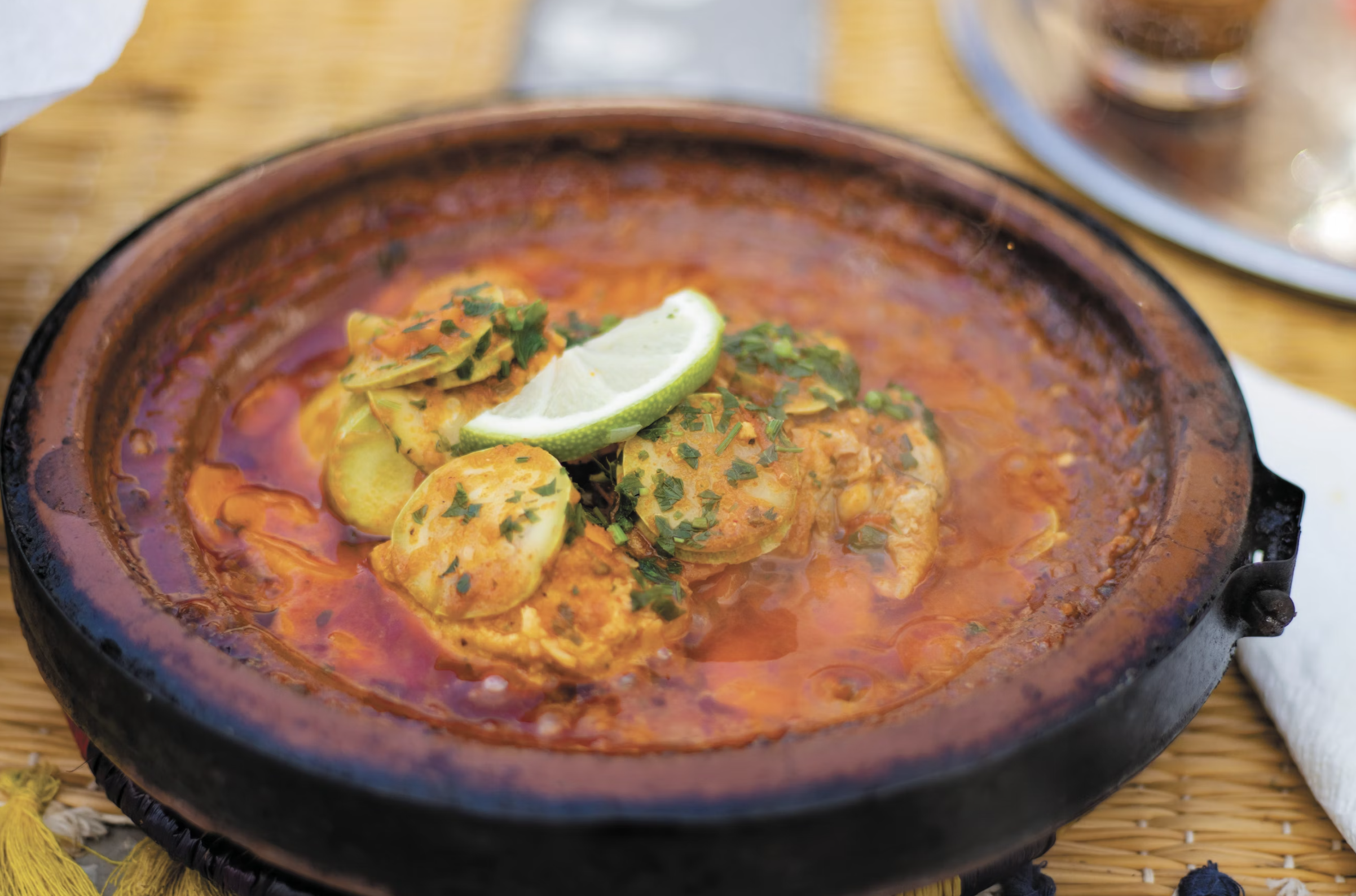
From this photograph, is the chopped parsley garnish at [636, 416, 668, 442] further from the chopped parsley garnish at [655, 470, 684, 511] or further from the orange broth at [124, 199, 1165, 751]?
the orange broth at [124, 199, 1165, 751]

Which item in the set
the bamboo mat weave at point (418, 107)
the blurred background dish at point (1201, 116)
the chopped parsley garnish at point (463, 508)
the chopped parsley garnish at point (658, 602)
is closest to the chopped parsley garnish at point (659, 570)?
the chopped parsley garnish at point (658, 602)

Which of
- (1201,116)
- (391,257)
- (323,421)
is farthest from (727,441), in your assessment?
(1201,116)

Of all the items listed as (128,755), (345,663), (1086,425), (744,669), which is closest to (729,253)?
(1086,425)

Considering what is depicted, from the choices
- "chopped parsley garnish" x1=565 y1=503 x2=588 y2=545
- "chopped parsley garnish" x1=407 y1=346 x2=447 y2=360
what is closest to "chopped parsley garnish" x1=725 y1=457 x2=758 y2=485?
"chopped parsley garnish" x1=565 y1=503 x2=588 y2=545

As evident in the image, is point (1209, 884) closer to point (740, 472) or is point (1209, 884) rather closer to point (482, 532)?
point (740, 472)

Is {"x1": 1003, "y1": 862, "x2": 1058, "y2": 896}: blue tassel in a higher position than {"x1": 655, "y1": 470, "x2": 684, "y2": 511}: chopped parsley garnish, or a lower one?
lower

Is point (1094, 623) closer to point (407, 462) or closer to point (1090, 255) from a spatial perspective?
point (1090, 255)
